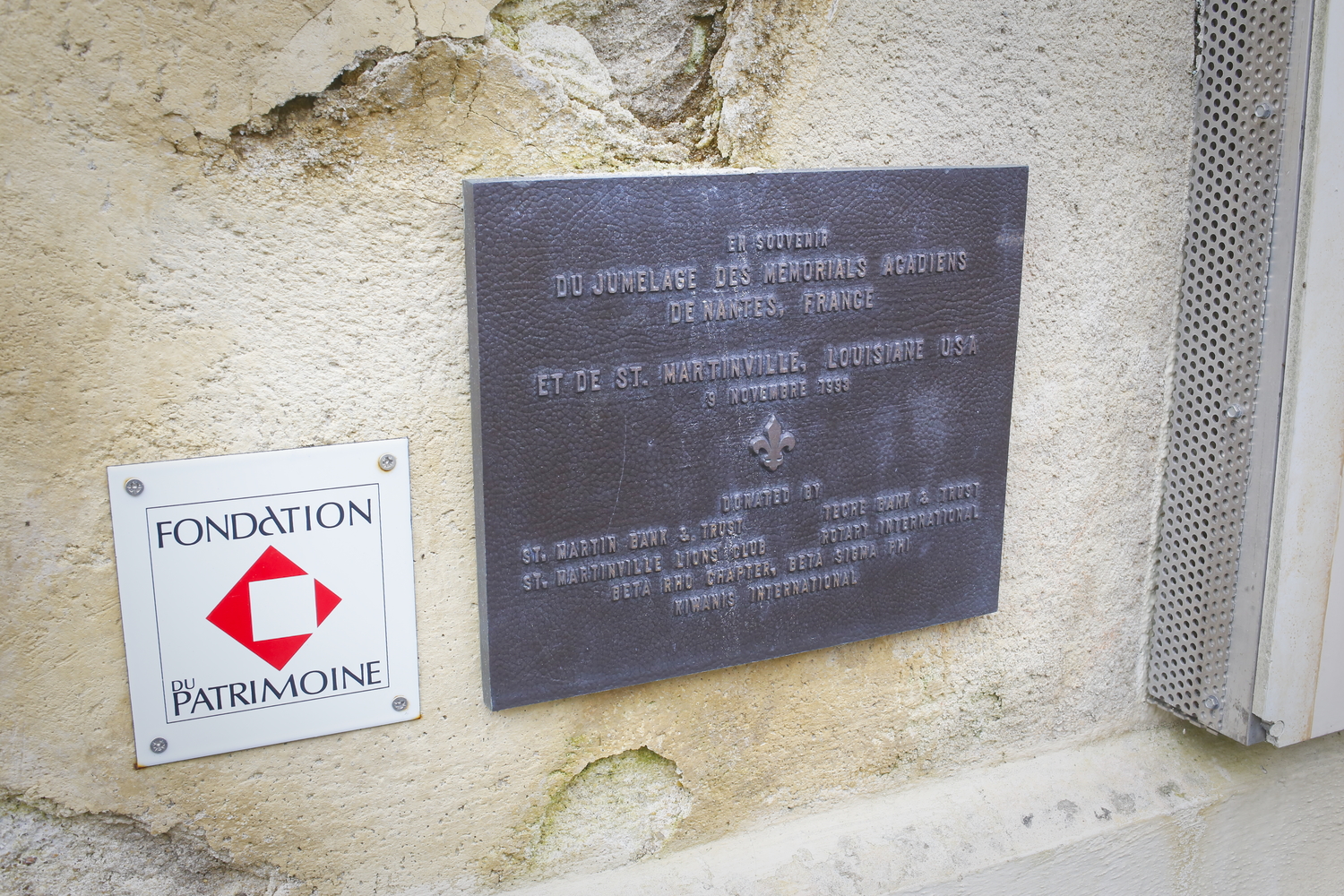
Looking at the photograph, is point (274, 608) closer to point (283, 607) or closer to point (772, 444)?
point (283, 607)

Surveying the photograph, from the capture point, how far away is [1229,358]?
2.29m

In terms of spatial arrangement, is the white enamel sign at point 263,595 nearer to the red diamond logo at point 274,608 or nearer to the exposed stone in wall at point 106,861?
the red diamond logo at point 274,608

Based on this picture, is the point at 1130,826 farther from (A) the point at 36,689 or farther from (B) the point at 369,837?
(A) the point at 36,689

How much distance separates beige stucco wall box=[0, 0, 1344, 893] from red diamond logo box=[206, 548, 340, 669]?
0.57 ft

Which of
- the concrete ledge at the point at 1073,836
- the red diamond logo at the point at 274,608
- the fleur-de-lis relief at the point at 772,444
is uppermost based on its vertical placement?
the fleur-de-lis relief at the point at 772,444

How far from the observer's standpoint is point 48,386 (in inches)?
62.0

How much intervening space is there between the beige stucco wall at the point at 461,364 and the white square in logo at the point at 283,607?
7.8 inches

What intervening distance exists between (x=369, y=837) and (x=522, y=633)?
50cm

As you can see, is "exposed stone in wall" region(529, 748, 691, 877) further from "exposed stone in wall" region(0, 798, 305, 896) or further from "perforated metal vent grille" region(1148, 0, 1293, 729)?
"perforated metal vent grille" region(1148, 0, 1293, 729)

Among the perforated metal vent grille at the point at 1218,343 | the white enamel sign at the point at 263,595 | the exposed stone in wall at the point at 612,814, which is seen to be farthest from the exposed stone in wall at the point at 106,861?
the perforated metal vent grille at the point at 1218,343

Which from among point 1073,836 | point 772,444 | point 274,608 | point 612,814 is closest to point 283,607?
point 274,608

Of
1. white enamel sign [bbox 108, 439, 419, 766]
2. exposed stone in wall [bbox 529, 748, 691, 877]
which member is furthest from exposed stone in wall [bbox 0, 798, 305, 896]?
exposed stone in wall [bbox 529, 748, 691, 877]

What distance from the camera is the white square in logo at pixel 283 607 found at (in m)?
1.75

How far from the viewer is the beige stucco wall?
158 centimetres
